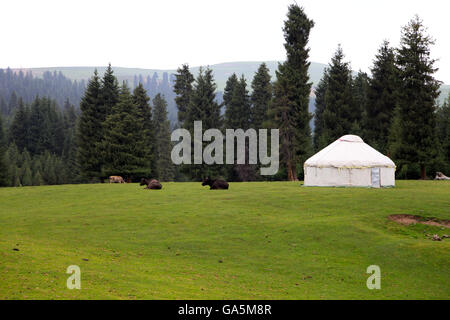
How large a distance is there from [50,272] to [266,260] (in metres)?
6.82

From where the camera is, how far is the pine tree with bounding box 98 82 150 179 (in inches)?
1994

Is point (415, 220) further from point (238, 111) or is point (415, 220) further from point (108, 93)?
point (238, 111)

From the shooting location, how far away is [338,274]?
12.8 m

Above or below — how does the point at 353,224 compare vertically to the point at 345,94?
below

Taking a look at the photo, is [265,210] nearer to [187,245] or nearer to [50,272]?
[187,245]

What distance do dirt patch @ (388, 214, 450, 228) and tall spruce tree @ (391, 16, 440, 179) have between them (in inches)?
1026

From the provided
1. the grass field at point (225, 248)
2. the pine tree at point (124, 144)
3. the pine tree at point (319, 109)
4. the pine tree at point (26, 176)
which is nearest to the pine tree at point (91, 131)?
the pine tree at point (124, 144)

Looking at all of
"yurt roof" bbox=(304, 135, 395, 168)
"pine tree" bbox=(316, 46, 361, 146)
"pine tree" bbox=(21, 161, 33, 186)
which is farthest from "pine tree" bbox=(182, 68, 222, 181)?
"pine tree" bbox=(21, 161, 33, 186)

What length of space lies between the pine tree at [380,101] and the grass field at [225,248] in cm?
3257

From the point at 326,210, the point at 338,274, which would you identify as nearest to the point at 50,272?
the point at 338,274

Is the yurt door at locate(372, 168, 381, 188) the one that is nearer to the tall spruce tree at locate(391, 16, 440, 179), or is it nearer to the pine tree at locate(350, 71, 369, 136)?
the tall spruce tree at locate(391, 16, 440, 179)

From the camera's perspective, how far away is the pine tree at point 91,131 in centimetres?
5378

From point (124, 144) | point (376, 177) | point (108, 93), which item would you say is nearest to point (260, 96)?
point (108, 93)
